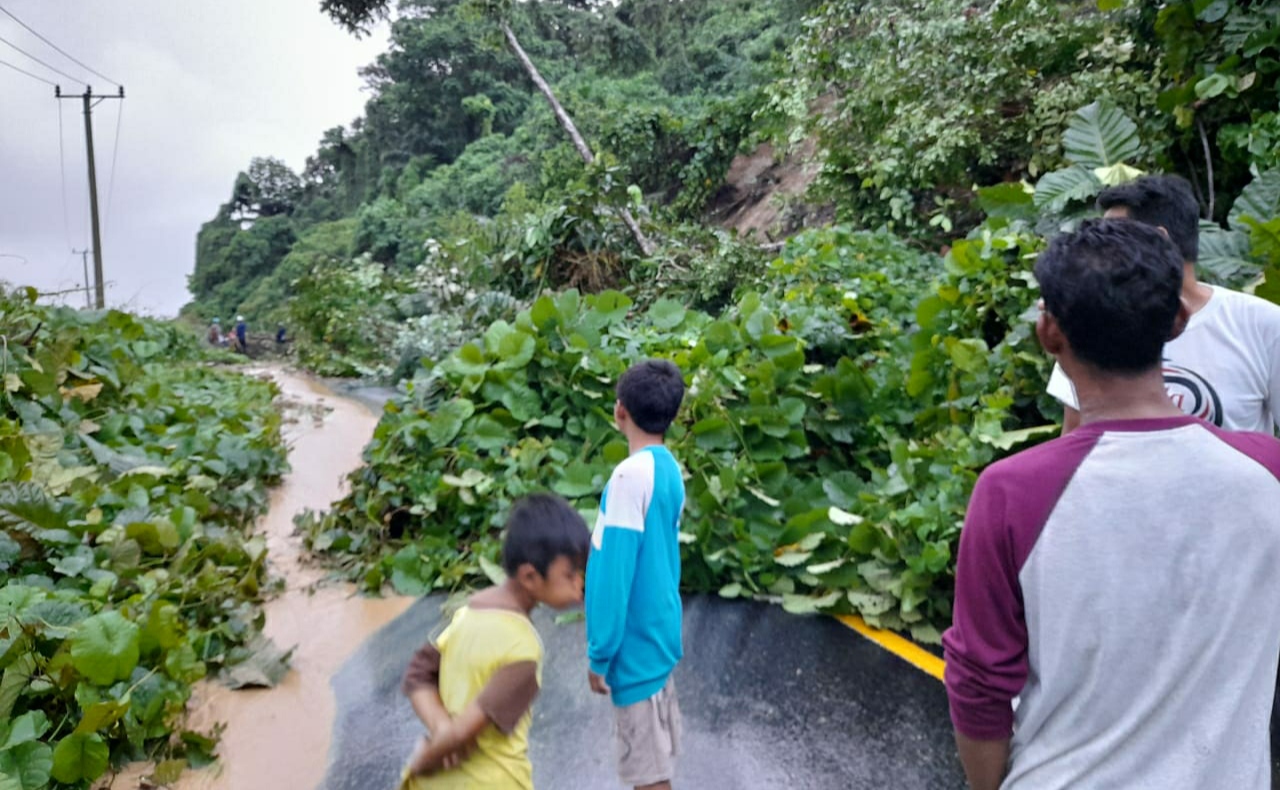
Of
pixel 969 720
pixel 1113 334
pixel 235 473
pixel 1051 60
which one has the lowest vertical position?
pixel 235 473

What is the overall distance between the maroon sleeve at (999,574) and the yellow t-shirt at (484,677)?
932 mm

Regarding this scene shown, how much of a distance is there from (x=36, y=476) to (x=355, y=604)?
228cm

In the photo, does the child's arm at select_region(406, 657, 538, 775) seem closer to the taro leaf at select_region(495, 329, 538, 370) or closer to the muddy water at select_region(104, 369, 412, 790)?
the muddy water at select_region(104, 369, 412, 790)

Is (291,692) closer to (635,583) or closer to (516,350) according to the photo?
(516,350)

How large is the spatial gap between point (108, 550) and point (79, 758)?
1.87 metres

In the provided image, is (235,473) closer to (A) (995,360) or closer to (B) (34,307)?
(B) (34,307)

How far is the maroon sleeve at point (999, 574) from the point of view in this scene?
1206 millimetres

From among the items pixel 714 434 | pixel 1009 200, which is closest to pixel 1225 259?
pixel 1009 200

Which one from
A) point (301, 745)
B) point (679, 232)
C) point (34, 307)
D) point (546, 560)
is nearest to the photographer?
A: point (546, 560)

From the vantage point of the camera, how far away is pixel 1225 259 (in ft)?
12.1

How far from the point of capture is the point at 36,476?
5453mm

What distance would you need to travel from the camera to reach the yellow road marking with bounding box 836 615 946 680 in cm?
338

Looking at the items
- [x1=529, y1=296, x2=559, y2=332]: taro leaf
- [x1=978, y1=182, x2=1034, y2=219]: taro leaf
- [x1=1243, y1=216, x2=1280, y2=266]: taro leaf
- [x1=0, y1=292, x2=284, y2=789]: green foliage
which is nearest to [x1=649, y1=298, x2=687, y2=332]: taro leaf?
[x1=529, y1=296, x2=559, y2=332]: taro leaf

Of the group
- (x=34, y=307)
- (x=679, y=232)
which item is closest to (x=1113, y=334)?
(x=34, y=307)
